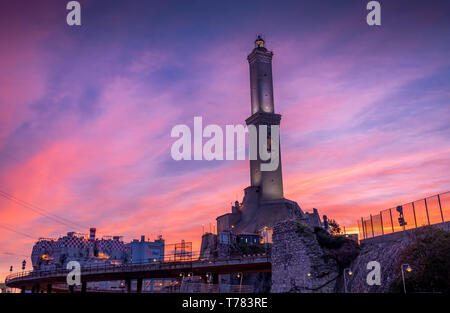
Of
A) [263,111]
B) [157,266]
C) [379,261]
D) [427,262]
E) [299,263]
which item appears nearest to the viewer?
[427,262]

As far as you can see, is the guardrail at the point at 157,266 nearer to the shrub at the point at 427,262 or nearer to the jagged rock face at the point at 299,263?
the jagged rock face at the point at 299,263

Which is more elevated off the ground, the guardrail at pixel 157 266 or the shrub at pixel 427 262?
the guardrail at pixel 157 266

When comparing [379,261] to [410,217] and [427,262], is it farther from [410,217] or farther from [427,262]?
[427,262]

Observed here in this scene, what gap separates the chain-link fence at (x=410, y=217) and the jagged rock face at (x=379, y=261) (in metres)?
1.71

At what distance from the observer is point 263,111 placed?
143 m

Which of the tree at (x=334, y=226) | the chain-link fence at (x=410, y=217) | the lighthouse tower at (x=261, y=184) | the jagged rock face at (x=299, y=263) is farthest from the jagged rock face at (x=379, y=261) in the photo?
the tree at (x=334, y=226)

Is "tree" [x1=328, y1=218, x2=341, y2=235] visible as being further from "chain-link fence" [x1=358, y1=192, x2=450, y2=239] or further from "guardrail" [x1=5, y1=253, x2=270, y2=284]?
"chain-link fence" [x1=358, y1=192, x2=450, y2=239]

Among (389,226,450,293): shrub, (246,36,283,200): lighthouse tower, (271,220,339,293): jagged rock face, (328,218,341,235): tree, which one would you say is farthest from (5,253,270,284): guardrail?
(328,218,341,235): tree

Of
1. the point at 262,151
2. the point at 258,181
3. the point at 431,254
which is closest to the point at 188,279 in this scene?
the point at 258,181

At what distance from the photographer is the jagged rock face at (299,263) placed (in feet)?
191

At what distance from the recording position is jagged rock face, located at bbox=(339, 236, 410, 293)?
150 feet

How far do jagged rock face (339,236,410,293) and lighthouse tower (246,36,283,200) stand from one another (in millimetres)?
79292

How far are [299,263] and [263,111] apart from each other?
88444 mm

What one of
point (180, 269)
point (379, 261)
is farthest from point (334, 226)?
point (379, 261)
